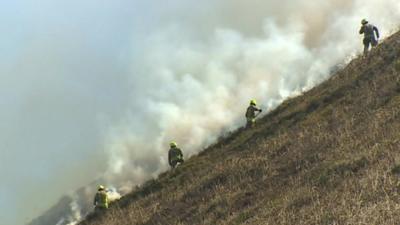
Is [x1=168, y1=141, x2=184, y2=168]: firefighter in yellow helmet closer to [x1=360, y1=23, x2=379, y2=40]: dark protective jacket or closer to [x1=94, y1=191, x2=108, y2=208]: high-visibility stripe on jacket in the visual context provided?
[x1=94, y1=191, x2=108, y2=208]: high-visibility stripe on jacket

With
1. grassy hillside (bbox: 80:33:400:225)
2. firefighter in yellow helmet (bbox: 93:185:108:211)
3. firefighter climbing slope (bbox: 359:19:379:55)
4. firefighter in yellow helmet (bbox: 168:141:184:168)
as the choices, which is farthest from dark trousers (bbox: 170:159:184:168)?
firefighter climbing slope (bbox: 359:19:379:55)

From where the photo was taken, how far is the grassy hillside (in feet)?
45.1

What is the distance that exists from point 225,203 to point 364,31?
67.6ft

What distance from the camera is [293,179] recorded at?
18.8 m

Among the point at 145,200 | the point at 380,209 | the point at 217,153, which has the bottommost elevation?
the point at 380,209

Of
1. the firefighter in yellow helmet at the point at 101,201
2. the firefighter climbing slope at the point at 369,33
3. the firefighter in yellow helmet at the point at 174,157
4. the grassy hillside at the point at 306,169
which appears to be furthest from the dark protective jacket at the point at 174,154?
the firefighter climbing slope at the point at 369,33

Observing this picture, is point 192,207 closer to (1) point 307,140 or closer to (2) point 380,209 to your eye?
(1) point 307,140

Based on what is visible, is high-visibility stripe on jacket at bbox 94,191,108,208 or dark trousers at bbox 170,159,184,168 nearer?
high-visibility stripe on jacket at bbox 94,191,108,208

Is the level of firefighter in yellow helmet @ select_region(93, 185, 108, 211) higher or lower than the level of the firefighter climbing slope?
lower

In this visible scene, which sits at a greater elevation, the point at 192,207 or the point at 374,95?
the point at 374,95

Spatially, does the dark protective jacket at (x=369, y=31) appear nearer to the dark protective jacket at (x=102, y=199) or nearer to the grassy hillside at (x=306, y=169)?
the grassy hillside at (x=306, y=169)

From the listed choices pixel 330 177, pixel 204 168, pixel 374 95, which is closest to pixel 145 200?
pixel 204 168

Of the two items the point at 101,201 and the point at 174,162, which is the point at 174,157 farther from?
the point at 101,201

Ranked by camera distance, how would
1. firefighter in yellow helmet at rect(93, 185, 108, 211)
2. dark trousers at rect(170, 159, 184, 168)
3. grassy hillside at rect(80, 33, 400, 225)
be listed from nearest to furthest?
grassy hillside at rect(80, 33, 400, 225) < firefighter in yellow helmet at rect(93, 185, 108, 211) < dark trousers at rect(170, 159, 184, 168)
